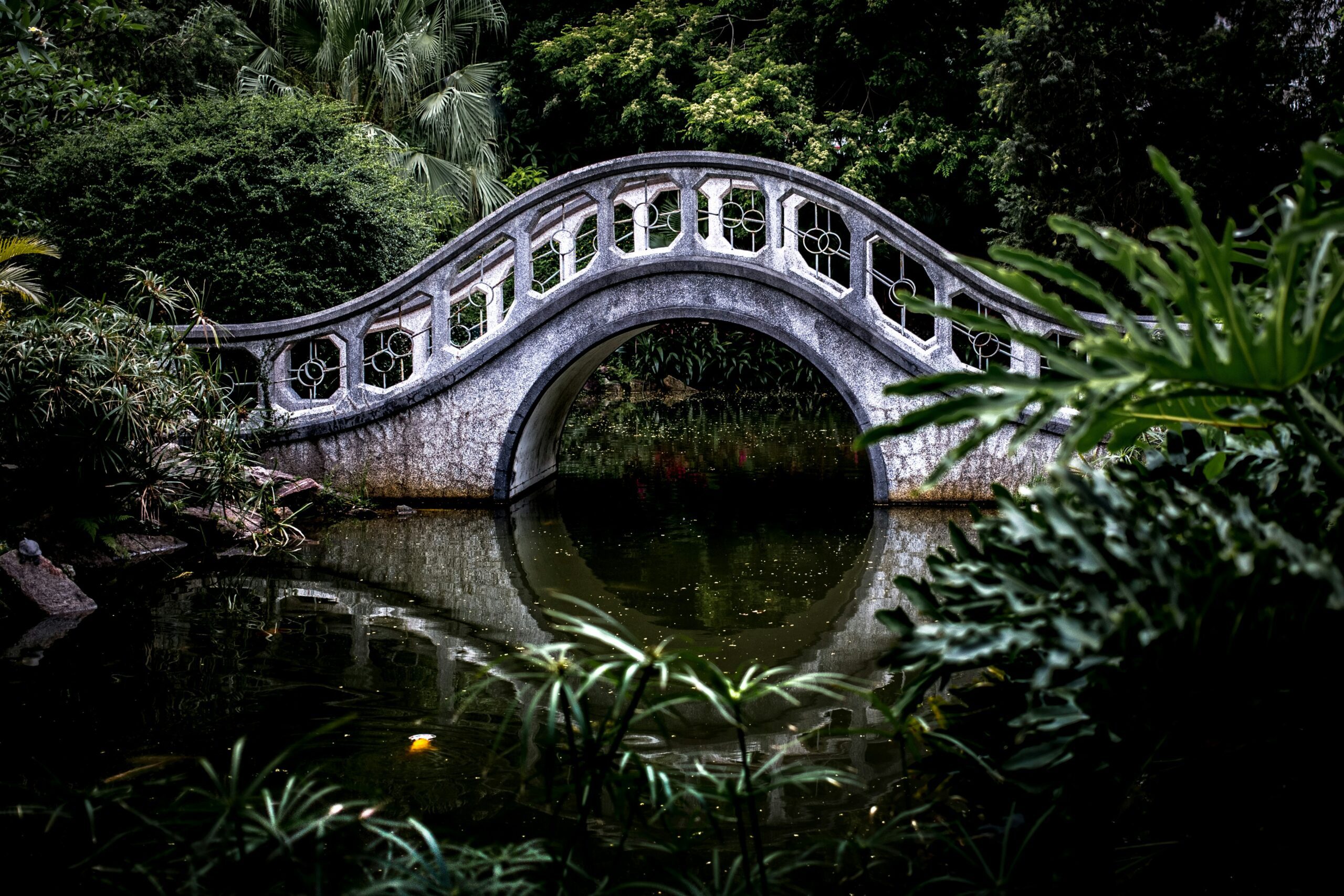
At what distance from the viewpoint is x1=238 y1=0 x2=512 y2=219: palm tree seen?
19078mm

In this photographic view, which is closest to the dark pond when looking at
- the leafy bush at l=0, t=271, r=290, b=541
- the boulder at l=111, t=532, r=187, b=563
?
the boulder at l=111, t=532, r=187, b=563

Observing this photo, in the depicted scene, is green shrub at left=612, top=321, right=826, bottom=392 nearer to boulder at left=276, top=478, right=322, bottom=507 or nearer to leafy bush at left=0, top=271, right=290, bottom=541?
boulder at left=276, top=478, right=322, bottom=507

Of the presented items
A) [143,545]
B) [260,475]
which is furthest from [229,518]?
[143,545]

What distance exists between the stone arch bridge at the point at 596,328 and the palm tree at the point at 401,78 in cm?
855

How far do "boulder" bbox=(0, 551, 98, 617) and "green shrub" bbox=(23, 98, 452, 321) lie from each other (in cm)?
425

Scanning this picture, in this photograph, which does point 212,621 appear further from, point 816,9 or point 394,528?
point 816,9

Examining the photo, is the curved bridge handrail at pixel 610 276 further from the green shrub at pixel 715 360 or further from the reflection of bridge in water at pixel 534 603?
the green shrub at pixel 715 360

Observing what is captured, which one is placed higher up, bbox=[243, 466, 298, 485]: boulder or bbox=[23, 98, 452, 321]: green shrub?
bbox=[23, 98, 452, 321]: green shrub

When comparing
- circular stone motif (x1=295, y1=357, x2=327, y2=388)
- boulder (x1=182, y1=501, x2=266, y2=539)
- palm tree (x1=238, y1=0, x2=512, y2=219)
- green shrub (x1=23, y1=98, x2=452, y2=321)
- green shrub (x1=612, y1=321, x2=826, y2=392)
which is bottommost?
boulder (x1=182, y1=501, x2=266, y2=539)

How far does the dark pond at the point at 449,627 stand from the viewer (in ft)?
14.0

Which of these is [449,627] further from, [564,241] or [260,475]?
[564,241]

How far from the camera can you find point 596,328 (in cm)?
987

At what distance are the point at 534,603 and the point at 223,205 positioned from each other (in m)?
6.23

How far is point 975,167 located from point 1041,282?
16.4 ft
